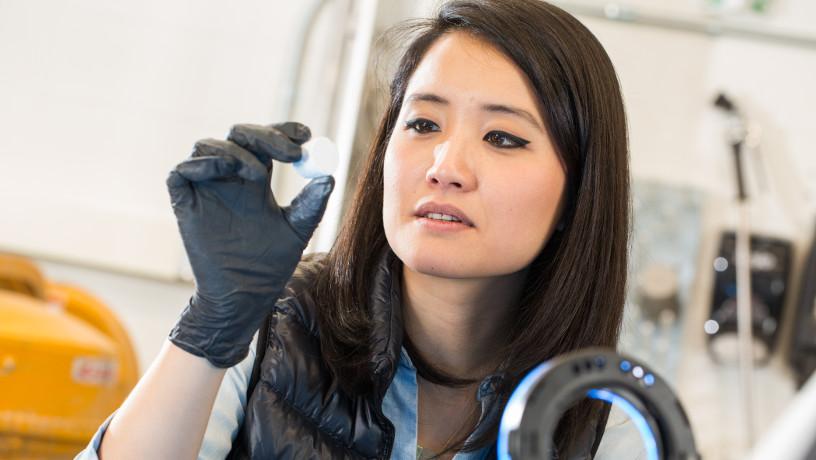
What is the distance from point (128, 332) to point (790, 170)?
2.04 m

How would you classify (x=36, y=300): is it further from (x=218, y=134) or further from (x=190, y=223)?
(x=190, y=223)

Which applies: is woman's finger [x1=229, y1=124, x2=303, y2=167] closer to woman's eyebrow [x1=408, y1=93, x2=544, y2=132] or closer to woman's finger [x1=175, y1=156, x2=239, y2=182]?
woman's finger [x1=175, y1=156, x2=239, y2=182]

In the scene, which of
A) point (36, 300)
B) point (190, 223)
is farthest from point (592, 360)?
point (36, 300)

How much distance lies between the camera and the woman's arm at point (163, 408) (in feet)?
3.36

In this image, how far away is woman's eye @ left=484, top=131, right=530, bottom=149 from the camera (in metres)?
1.26

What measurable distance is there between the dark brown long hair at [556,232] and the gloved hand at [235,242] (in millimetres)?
230

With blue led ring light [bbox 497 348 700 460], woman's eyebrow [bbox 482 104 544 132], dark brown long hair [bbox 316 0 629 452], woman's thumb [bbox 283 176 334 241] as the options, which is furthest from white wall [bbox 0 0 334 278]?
blue led ring light [bbox 497 348 700 460]

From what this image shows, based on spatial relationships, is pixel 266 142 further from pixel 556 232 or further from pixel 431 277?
pixel 556 232

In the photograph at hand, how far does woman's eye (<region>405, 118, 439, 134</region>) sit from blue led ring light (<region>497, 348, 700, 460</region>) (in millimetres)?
765

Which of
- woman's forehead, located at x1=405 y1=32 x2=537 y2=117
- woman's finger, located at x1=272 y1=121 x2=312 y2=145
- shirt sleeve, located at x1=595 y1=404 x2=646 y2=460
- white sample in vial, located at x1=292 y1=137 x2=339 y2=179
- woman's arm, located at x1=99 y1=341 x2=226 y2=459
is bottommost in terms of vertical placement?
shirt sleeve, located at x1=595 y1=404 x2=646 y2=460

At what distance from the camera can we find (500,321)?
4.60 ft

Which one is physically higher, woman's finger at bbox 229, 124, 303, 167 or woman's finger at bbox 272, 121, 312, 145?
woman's finger at bbox 272, 121, 312, 145

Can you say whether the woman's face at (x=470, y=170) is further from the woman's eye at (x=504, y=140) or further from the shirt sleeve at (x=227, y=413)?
the shirt sleeve at (x=227, y=413)

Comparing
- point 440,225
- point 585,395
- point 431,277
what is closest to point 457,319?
point 431,277
